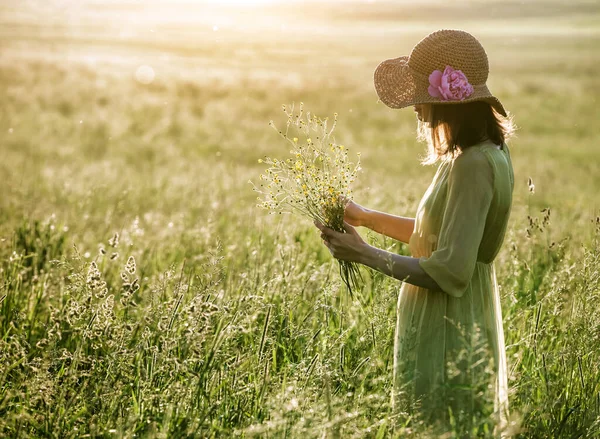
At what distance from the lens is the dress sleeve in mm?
2816

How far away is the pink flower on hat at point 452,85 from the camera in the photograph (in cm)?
297

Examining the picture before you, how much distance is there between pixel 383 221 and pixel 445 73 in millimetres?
892

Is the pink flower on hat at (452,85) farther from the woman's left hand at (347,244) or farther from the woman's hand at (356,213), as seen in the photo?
the woman's hand at (356,213)

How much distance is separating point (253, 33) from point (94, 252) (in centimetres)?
5681

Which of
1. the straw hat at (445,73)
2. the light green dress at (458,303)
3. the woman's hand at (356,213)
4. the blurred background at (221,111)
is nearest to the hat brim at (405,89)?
the straw hat at (445,73)

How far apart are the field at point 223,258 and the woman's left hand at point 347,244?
1.32ft

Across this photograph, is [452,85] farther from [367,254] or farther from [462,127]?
[367,254]

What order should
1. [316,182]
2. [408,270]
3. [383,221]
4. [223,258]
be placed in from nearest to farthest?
[408,270], [223,258], [316,182], [383,221]

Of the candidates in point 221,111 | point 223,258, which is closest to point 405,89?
point 223,258

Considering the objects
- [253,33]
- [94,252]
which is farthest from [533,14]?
[94,252]

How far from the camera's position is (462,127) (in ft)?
10.0

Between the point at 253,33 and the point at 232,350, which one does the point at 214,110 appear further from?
the point at 253,33

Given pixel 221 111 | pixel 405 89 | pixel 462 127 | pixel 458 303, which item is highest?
pixel 405 89

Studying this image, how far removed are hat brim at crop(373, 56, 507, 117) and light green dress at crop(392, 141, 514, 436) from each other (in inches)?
7.8
